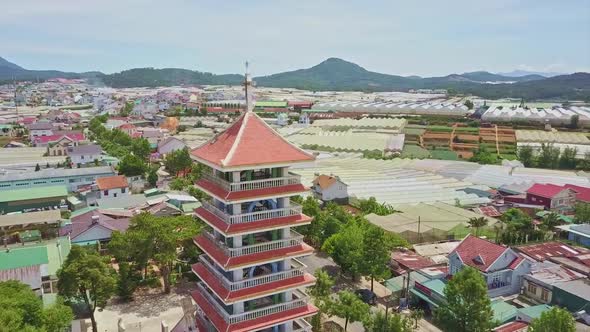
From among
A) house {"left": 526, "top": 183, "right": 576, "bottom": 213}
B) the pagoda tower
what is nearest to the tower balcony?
the pagoda tower

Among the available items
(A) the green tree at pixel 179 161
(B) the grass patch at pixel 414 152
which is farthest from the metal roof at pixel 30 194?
(B) the grass patch at pixel 414 152

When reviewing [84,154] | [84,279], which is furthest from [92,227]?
[84,154]

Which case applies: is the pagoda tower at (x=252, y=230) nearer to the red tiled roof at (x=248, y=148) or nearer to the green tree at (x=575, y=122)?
the red tiled roof at (x=248, y=148)

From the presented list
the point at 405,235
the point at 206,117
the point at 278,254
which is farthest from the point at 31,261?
the point at 206,117

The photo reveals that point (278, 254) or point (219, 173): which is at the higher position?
point (219, 173)

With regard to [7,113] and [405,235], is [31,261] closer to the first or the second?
[405,235]

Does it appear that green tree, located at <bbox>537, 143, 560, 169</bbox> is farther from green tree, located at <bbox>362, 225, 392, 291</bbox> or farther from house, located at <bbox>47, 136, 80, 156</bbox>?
house, located at <bbox>47, 136, 80, 156</bbox>
